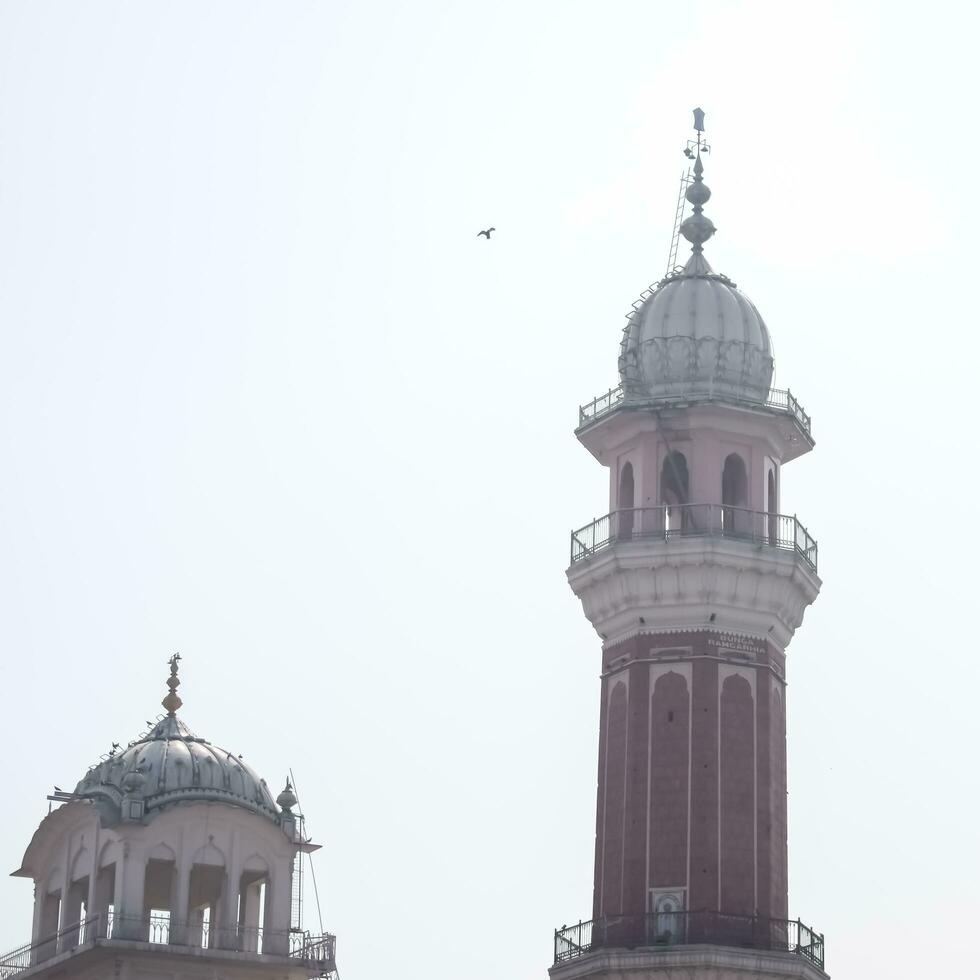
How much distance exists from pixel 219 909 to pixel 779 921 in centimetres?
1435

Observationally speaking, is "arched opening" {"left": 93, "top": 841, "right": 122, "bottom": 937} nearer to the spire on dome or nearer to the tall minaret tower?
the tall minaret tower

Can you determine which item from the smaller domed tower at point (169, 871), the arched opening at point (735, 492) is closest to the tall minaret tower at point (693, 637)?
the arched opening at point (735, 492)

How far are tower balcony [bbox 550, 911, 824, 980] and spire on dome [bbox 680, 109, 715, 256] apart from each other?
19.6m

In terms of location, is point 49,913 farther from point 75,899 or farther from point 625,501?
point 625,501

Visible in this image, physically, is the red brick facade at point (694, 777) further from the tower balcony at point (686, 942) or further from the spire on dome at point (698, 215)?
the spire on dome at point (698, 215)

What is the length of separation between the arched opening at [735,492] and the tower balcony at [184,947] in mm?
15408

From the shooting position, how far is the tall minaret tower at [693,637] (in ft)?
240

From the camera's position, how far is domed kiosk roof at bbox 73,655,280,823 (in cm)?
7319

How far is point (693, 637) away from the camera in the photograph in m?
75.8

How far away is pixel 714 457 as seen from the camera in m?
77.6

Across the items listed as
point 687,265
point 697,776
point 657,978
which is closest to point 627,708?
point 697,776

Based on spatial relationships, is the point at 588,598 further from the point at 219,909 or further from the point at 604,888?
the point at 219,909

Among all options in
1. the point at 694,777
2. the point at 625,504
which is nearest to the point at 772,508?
the point at 625,504

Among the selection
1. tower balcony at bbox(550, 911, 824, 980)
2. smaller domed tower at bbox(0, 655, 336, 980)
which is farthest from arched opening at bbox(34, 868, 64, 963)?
tower balcony at bbox(550, 911, 824, 980)
